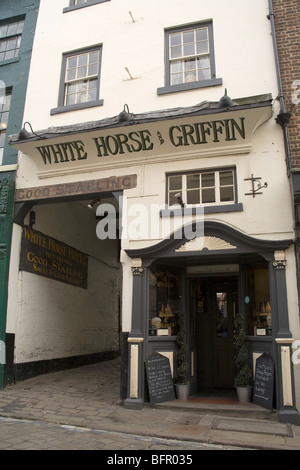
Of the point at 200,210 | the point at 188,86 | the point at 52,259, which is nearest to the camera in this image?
the point at 200,210

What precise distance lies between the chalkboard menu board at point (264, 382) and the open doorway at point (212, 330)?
1.60 meters

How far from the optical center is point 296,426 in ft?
19.9

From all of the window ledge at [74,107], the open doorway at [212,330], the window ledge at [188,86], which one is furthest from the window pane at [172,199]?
the window ledge at [74,107]

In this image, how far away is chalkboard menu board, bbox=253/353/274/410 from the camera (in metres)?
6.57

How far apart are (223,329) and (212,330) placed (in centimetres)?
25

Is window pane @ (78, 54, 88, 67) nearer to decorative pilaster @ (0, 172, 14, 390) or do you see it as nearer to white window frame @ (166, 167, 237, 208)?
decorative pilaster @ (0, 172, 14, 390)

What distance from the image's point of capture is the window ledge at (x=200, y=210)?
7.40 meters

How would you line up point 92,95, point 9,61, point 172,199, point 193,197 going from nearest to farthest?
point 193,197 < point 172,199 < point 92,95 < point 9,61

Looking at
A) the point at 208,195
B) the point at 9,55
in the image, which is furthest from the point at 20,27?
the point at 208,195

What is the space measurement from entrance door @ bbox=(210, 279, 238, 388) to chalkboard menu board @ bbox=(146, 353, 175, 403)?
5.40 ft

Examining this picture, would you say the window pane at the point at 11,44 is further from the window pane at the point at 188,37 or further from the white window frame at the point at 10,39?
the window pane at the point at 188,37

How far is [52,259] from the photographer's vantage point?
1059 cm

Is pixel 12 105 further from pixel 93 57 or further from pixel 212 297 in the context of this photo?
pixel 212 297

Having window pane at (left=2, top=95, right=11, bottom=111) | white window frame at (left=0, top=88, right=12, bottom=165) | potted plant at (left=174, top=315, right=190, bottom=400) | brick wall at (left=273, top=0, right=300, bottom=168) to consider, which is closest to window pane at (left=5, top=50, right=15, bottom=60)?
white window frame at (left=0, top=88, right=12, bottom=165)
